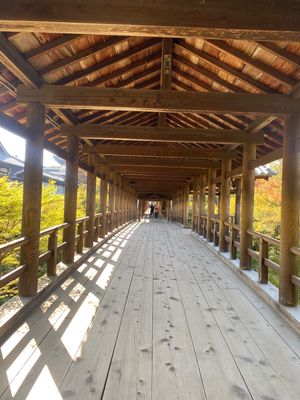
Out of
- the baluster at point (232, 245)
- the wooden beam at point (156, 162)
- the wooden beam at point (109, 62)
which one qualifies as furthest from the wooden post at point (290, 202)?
the wooden beam at point (156, 162)

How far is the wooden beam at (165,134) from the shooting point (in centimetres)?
534

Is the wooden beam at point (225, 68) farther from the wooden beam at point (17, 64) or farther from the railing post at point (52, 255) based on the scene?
the railing post at point (52, 255)

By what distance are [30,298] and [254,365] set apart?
247cm

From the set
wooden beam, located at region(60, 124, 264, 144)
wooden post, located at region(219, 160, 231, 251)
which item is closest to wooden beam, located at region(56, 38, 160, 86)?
wooden beam, located at region(60, 124, 264, 144)

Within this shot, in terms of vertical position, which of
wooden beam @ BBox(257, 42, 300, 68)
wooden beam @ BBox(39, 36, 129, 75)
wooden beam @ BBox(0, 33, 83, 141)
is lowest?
wooden beam @ BBox(0, 33, 83, 141)

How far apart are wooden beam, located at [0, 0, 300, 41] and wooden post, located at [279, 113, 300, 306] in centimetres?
173

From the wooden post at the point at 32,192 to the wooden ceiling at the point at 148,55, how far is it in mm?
266

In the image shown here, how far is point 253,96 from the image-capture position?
145 inches

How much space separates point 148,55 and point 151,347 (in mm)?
3845

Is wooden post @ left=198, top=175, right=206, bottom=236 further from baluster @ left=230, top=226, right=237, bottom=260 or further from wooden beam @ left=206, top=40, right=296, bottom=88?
wooden beam @ left=206, top=40, right=296, bottom=88

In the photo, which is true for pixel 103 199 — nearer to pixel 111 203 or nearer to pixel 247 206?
pixel 111 203

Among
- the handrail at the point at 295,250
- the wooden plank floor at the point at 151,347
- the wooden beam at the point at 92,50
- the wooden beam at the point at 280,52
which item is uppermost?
the wooden beam at the point at 92,50

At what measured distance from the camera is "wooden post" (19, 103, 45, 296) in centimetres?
343

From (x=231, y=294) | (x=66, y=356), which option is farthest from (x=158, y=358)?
(x=231, y=294)
